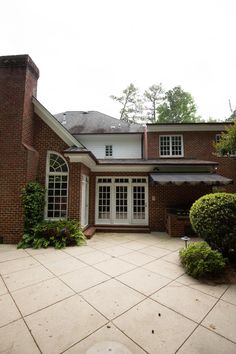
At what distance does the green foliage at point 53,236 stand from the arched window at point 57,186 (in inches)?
43.3

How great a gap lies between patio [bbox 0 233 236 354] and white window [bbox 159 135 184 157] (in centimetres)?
871

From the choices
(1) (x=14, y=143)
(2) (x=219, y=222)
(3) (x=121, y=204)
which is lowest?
(2) (x=219, y=222)

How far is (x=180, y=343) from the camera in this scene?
2.38 meters

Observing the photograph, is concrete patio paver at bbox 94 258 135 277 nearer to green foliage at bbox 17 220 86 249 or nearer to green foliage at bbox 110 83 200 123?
green foliage at bbox 17 220 86 249

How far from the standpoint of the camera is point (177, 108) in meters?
24.1

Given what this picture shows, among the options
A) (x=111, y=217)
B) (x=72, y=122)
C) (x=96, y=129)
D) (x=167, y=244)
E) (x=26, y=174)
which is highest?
(x=72, y=122)

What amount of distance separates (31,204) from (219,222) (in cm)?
676

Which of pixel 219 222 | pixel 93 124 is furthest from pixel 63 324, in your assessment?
pixel 93 124

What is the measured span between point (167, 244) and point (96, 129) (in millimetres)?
10342

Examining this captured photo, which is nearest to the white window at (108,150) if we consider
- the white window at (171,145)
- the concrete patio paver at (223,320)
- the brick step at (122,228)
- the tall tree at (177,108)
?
the white window at (171,145)

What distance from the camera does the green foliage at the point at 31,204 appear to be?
731 centimetres

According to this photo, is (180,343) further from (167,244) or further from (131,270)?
(167,244)

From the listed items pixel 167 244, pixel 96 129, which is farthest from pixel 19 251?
pixel 96 129

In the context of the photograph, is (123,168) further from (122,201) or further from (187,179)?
(187,179)
